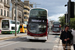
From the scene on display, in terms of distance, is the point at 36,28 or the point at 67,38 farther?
the point at 36,28

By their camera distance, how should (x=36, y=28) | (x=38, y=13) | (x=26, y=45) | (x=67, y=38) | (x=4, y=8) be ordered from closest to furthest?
(x=67, y=38) < (x=26, y=45) < (x=36, y=28) < (x=38, y=13) < (x=4, y=8)

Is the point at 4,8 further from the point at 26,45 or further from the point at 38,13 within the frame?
the point at 26,45

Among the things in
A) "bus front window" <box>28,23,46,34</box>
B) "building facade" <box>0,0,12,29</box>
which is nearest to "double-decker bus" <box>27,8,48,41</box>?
"bus front window" <box>28,23,46,34</box>

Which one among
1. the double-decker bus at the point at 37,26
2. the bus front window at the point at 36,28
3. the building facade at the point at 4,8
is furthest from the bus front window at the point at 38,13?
the building facade at the point at 4,8

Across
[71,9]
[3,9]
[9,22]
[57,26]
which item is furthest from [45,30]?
[3,9]

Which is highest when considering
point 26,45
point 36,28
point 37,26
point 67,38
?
point 37,26

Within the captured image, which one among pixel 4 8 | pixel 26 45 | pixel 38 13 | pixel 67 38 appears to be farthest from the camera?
pixel 4 8

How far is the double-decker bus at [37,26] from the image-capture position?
19.3 metres

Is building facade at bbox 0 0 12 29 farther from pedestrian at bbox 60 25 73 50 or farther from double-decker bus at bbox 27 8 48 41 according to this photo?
pedestrian at bbox 60 25 73 50

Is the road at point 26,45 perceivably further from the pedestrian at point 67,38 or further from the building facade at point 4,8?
the building facade at point 4,8

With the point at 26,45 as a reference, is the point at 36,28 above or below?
above

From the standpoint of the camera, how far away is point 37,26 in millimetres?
19547

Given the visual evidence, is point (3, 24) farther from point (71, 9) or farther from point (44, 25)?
point (71, 9)

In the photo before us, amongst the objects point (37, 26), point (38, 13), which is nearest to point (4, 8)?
point (38, 13)
